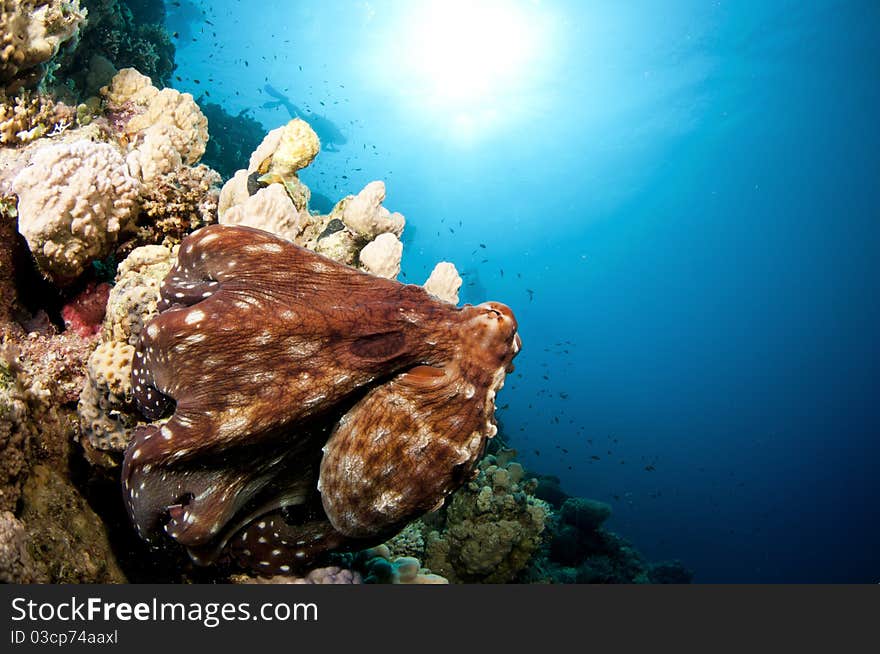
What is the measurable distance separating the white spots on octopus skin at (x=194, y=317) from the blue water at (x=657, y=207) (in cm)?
2036

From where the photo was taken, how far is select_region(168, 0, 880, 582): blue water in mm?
41562

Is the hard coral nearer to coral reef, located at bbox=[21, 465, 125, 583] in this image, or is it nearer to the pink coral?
coral reef, located at bbox=[21, 465, 125, 583]

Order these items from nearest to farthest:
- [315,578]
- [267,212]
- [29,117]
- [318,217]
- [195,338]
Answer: [195,338]
[315,578]
[267,212]
[29,117]
[318,217]

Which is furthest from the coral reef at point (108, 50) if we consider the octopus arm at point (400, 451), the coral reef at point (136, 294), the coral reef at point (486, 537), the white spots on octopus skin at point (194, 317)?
the coral reef at point (486, 537)

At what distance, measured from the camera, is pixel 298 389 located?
2.22 meters

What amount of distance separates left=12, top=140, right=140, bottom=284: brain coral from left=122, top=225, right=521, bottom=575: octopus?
1.12 metres

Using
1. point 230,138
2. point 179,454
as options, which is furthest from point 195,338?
point 230,138

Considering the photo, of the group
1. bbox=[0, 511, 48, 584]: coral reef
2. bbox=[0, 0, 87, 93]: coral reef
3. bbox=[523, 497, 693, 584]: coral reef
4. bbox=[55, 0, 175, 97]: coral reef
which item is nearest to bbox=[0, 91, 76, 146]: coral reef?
bbox=[0, 0, 87, 93]: coral reef

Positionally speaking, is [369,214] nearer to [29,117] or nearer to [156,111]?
[29,117]

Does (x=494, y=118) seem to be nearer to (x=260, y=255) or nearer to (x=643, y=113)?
(x=643, y=113)

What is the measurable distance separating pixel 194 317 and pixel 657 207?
3587 inches

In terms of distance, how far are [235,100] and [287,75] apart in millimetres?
8016

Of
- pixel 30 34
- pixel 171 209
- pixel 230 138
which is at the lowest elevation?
pixel 171 209

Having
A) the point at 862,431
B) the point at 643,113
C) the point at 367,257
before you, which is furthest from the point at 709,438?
the point at 367,257
